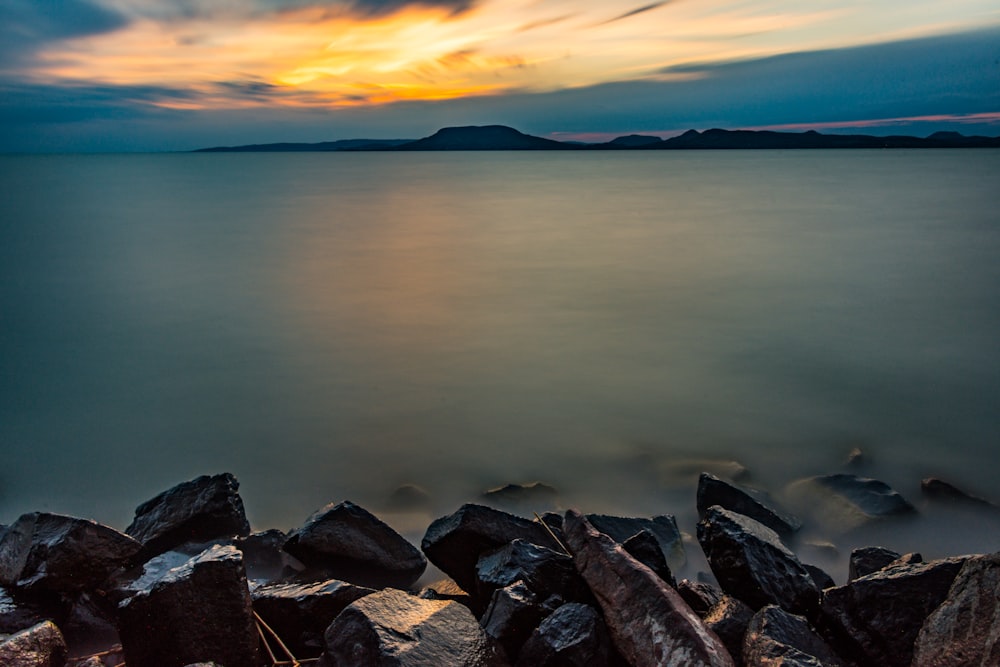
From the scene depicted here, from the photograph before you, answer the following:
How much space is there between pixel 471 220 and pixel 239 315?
13.6 metres

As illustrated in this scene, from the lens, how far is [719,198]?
28.6 m

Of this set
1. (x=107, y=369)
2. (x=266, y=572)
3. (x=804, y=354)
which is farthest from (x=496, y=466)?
(x=107, y=369)

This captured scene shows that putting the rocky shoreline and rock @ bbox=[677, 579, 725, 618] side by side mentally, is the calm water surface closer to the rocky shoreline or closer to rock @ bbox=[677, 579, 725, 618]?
the rocky shoreline

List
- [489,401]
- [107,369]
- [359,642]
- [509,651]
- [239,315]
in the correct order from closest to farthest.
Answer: [359,642], [509,651], [489,401], [107,369], [239,315]

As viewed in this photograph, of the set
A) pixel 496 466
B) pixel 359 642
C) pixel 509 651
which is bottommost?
pixel 496 466

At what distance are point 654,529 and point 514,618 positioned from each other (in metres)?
1.53

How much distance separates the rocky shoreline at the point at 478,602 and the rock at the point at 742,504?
0.70 meters

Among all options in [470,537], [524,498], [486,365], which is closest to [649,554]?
[470,537]

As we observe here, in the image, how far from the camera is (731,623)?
2.34 m

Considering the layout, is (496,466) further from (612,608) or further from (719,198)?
(719,198)

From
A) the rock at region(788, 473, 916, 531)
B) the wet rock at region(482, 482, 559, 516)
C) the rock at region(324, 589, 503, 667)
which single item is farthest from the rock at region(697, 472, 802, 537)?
the rock at region(324, 589, 503, 667)

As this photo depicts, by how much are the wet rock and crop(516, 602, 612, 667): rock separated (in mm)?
2017

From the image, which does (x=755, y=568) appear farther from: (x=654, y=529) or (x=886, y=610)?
(x=654, y=529)

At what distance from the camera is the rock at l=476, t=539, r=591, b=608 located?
2543 millimetres
